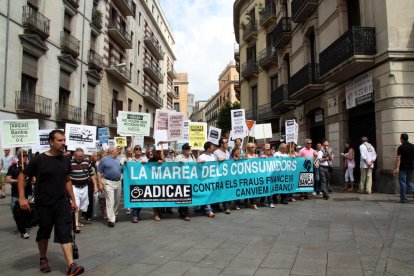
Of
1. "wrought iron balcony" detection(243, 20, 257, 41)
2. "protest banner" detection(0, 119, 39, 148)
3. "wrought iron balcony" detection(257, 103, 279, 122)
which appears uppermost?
"wrought iron balcony" detection(243, 20, 257, 41)

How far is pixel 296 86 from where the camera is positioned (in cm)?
1962

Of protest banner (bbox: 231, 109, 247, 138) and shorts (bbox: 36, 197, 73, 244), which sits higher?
protest banner (bbox: 231, 109, 247, 138)

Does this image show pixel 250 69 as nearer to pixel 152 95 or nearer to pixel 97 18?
pixel 97 18

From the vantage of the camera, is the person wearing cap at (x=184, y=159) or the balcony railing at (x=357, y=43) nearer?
the person wearing cap at (x=184, y=159)

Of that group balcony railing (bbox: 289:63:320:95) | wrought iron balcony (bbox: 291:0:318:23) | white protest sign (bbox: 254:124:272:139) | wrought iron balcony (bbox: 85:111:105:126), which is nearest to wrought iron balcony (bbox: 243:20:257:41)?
wrought iron balcony (bbox: 291:0:318:23)

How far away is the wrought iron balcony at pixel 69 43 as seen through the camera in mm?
22266

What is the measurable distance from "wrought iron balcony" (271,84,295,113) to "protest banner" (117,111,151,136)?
558 inches

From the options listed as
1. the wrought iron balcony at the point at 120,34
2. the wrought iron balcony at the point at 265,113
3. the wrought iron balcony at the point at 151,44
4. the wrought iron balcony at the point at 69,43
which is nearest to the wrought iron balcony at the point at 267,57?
the wrought iron balcony at the point at 265,113

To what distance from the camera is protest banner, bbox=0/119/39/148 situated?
8.45 metres

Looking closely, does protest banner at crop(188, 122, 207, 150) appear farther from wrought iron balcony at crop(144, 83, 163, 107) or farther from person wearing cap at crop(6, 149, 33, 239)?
wrought iron balcony at crop(144, 83, 163, 107)

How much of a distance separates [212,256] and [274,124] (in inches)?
945

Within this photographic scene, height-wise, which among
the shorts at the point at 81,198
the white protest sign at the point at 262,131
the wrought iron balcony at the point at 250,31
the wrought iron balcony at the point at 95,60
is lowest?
the shorts at the point at 81,198

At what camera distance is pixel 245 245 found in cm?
580

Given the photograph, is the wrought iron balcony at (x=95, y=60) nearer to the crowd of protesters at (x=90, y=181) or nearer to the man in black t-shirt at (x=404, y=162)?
the crowd of protesters at (x=90, y=181)
